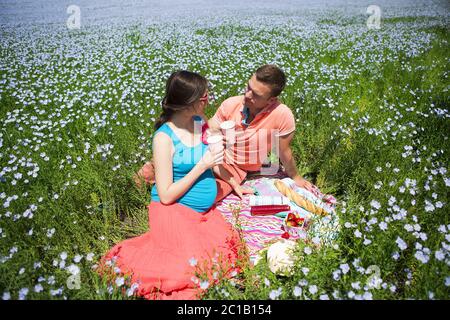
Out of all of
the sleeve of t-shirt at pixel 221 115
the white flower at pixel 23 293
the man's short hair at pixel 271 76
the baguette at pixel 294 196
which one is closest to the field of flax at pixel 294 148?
the white flower at pixel 23 293

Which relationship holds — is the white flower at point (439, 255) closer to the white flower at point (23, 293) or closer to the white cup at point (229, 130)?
the white cup at point (229, 130)

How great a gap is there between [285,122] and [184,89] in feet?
4.05

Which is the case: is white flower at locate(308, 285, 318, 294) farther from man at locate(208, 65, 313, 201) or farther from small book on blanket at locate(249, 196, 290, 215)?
man at locate(208, 65, 313, 201)

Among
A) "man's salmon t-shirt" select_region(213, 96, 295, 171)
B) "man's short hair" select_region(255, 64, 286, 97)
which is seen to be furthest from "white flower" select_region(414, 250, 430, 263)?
"man's short hair" select_region(255, 64, 286, 97)

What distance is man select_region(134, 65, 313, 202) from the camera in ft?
9.37

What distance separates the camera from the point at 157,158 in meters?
2.34

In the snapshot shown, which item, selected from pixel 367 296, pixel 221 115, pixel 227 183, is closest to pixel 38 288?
pixel 367 296

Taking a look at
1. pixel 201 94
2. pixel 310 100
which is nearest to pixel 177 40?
pixel 310 100

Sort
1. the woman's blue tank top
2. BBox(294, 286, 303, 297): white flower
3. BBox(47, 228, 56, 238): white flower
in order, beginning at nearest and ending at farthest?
1. BBox(294, 286, 303, 297): white flower
2. BBox(47, 228, 56, 238): white flower
3. the woman's blue tank top

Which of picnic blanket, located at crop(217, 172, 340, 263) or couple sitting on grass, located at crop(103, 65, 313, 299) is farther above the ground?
couple sitting on grass, located at crop(103, 65, 313, 299)

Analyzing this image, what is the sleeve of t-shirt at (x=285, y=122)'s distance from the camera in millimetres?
3047

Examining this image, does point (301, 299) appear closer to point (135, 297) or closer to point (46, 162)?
point (135, 297)

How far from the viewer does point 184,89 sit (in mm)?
2283
